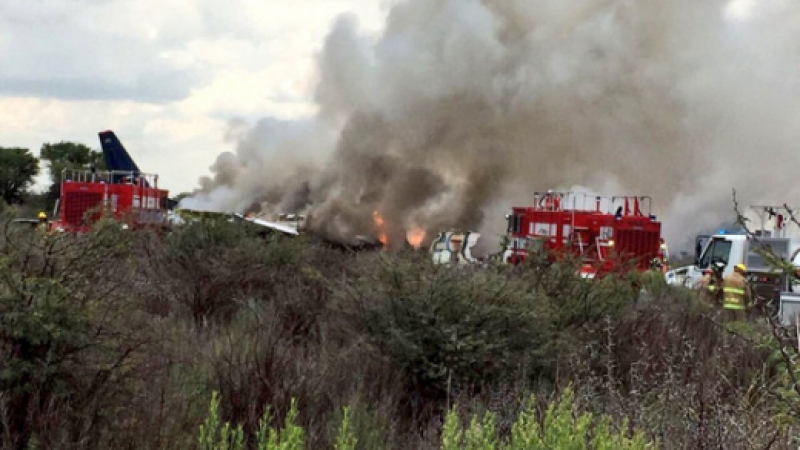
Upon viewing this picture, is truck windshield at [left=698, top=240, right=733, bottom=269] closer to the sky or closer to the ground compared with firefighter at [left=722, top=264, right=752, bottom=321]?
closer to the sky

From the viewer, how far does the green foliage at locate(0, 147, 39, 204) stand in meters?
62.2

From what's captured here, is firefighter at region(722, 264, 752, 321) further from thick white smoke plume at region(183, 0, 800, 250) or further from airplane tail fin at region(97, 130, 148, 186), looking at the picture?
airplane tail fin at region(97, 130, 148, 186)

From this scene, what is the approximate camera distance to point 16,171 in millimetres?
64125

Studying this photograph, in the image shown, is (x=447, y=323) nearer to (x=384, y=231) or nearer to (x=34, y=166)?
(x=384, y=231)

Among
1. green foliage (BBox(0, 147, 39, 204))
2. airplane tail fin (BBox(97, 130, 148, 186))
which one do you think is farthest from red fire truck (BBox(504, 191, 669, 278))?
green foliage (BBox(0, 147, 39, 204))

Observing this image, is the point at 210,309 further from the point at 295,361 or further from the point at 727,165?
the point at 727,165

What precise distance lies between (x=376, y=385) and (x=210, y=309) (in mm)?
3535

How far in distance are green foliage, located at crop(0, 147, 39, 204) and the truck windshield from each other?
48.3 metres

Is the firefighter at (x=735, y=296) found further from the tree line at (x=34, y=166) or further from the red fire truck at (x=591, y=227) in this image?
the tree line at (x=34, y=166)

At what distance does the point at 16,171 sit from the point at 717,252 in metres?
54.1

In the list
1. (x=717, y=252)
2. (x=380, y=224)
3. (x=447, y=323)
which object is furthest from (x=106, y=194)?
(x=447, y=323)

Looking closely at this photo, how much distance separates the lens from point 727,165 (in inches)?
1036

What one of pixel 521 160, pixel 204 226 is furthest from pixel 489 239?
pixel 204 226

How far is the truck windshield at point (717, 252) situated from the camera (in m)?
20.4
